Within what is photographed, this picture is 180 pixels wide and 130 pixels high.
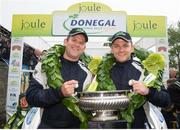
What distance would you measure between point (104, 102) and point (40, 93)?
56 centimetres

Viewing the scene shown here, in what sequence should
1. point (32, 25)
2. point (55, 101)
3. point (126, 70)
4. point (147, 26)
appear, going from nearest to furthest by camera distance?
point (55, 101) < point (126, 70) < point (147, 26) < point (32, 25)

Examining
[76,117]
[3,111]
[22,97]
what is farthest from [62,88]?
[3,111]

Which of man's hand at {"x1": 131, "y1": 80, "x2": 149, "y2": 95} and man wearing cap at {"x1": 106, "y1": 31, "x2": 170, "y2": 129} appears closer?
man's hand at {"x1": 131, "y1": 80, "x2": 149, "y2": 95}

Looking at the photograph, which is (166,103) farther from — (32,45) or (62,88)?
(32,45)

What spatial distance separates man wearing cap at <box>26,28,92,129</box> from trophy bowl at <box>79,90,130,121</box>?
21cm

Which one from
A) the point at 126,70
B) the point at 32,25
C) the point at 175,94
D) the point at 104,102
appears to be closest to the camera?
the point at 104,102

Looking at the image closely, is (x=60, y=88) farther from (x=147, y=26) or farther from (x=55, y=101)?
(x=147, y=26)

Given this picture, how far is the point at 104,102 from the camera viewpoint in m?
2.19

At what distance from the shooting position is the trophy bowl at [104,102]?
2.20m

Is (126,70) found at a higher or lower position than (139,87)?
higher

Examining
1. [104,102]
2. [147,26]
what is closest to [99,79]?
[104,102]

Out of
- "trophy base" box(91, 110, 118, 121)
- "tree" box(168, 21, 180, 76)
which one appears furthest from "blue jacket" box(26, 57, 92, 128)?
"tree" box(168, 21, 180, 76)

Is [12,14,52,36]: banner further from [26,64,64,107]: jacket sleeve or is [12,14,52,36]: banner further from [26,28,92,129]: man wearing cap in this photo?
[26,64,64,107]: jacket sleeve

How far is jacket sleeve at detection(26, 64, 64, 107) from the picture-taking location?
245 cm
